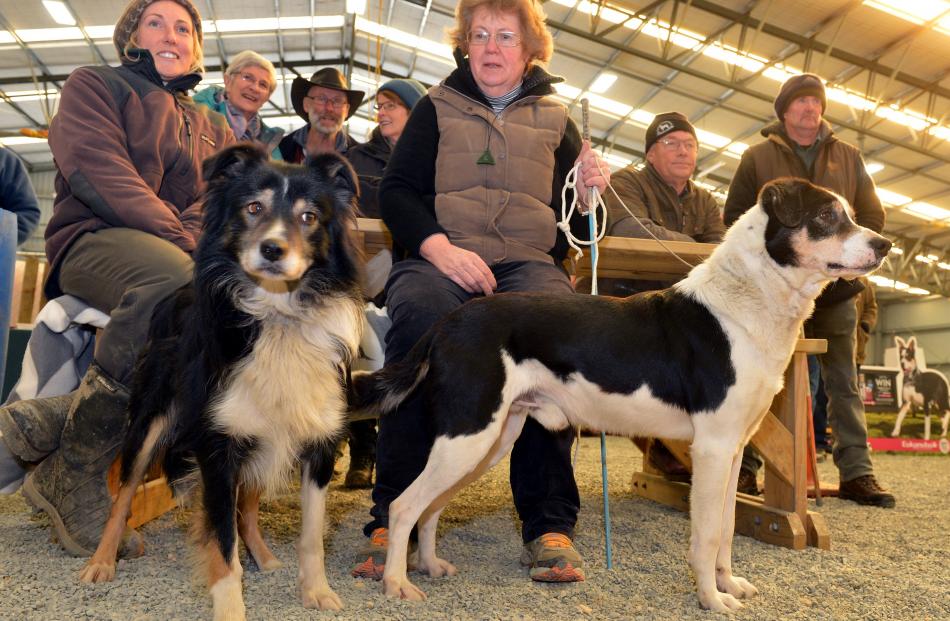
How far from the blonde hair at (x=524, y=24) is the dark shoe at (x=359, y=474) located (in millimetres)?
2615

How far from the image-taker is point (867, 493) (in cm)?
421

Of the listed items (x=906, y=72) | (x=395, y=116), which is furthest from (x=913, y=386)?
(x=395, y=116)

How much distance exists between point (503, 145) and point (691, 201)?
7.26 feet

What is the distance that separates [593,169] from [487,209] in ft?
1.49

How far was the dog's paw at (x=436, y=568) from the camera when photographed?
253 cm

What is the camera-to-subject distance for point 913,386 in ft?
29.1

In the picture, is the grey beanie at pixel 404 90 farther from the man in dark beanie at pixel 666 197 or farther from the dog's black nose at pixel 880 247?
the dog's black nose at pixel 880 247

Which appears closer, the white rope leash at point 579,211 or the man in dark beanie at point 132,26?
the white rope leash at point 579,211

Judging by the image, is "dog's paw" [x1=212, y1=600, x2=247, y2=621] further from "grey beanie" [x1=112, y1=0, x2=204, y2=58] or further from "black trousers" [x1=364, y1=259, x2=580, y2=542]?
"grey beanie" [x1=112, y1=0, x2=204, y2=58]

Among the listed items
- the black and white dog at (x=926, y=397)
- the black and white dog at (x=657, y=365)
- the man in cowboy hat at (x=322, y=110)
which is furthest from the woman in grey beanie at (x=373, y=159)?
the black and white dog at (x=926, y=397)

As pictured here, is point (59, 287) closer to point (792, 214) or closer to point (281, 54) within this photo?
point (792, 214)

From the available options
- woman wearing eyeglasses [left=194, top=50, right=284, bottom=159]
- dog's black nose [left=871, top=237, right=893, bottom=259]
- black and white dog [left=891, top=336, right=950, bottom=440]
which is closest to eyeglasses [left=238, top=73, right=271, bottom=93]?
woman wearing eyeglasses [left=194, top=50, right=284, bottom=159]

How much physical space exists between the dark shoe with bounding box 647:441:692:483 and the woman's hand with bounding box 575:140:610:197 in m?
1.94

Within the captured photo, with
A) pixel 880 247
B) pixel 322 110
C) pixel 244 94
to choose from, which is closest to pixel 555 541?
pixel 880 247
